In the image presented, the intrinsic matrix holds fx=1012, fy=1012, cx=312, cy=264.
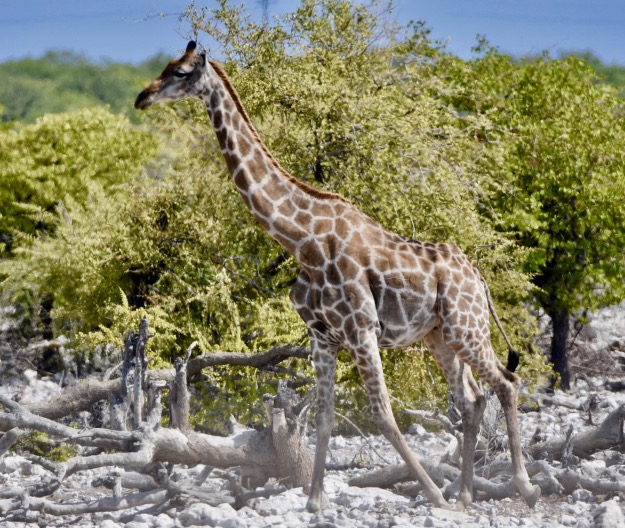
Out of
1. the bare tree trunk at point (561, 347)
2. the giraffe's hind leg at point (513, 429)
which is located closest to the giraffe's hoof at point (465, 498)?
the giraffe's hind leg at point (513, 429)

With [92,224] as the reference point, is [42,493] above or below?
below

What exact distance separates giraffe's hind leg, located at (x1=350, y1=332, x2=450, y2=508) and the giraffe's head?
2540mm

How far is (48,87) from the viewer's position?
61906 millimetres

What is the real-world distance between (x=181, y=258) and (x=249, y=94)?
99.3 inches

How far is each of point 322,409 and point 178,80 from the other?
3033 millimetres

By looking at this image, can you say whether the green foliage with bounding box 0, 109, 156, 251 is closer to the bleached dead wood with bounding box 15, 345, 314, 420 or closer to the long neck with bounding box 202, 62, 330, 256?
the bleached dead wood with bounding box 15, 345, 314, 420

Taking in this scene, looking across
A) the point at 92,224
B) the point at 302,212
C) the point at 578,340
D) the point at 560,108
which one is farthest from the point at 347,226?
the point at 578,340

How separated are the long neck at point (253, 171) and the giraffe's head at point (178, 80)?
0.12 m

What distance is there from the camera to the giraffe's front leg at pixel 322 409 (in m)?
8.56

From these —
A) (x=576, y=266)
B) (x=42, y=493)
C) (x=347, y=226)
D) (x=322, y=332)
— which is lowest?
(x=42, y=493)

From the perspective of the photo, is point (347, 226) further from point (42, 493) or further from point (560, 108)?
point (560, 108)

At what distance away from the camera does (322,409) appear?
28.6 feet

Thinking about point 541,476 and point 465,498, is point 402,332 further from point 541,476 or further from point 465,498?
point 541,476

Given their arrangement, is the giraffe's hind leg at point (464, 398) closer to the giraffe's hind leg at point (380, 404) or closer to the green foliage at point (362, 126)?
the giraffe's hind leg at point (380, 404)
